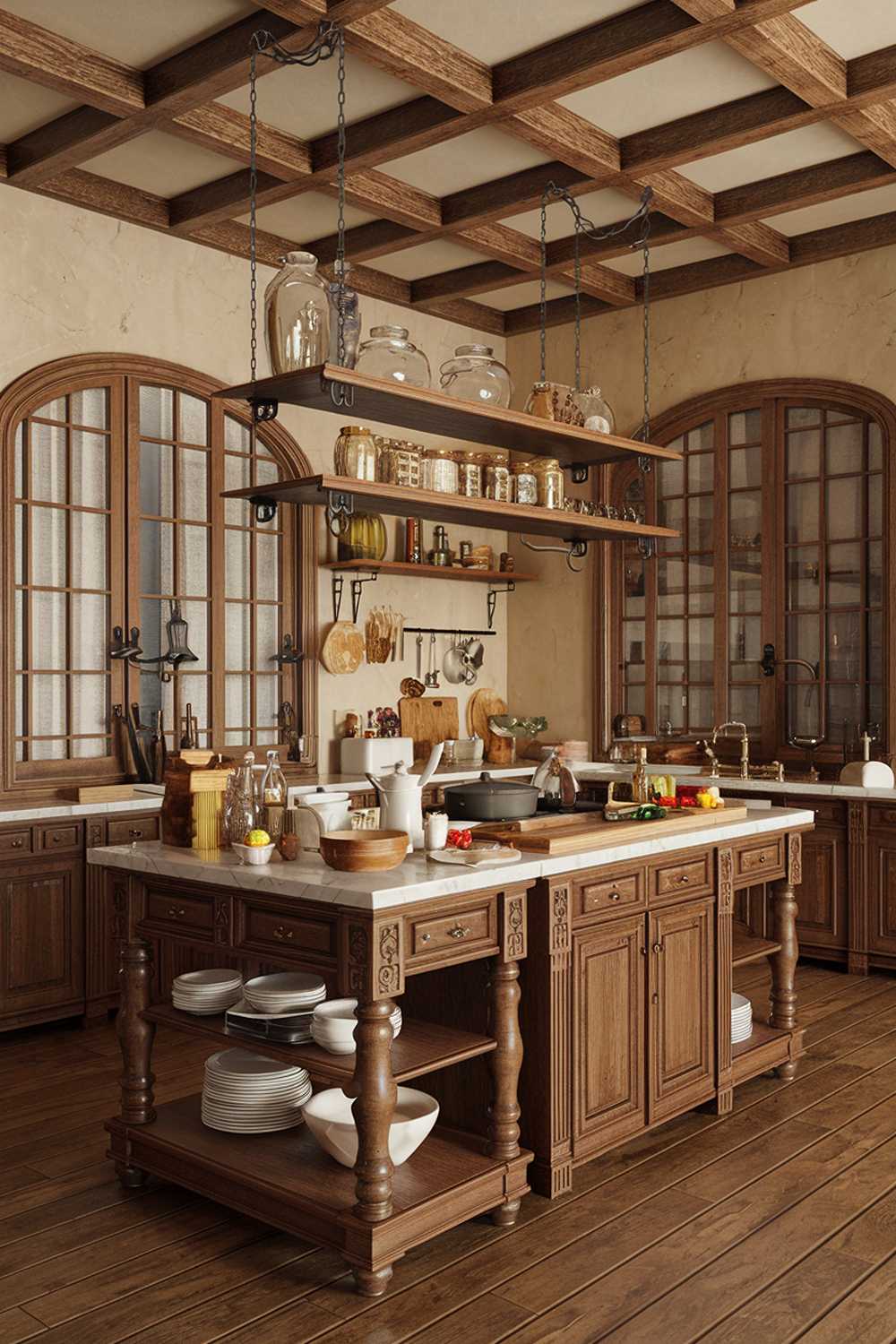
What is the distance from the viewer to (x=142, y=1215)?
3363 mm

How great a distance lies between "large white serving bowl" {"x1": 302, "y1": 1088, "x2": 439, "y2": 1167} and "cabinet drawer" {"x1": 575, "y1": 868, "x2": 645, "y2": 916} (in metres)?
0.70

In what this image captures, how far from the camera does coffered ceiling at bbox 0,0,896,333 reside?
441 centimetres

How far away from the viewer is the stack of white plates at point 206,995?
3523 mm

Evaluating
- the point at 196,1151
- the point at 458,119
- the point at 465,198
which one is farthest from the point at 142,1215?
the point at 465,198

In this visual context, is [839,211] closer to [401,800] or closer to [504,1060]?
[401,800]

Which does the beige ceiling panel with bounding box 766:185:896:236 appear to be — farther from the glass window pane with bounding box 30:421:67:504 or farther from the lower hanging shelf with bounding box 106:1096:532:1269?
the lower hanging shelf with bounding box 106:1096:532:1269

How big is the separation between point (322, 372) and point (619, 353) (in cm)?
437

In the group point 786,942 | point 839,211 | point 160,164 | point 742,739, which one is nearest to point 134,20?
point 160,164

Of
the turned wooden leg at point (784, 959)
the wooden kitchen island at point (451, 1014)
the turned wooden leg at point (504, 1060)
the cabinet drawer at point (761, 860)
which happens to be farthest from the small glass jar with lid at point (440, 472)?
the turned wooden leg at point (784, 959)

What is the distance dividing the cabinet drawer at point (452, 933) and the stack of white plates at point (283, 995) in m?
0.44

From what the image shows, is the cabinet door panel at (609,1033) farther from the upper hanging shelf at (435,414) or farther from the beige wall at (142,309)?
the beige wall at (142,309)

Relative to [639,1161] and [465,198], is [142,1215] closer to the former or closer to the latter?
[639,1161]

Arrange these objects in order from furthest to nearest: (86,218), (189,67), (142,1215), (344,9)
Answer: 1. (86,218)
2. (189,67)
3. (344,9)
4. (142,1215)

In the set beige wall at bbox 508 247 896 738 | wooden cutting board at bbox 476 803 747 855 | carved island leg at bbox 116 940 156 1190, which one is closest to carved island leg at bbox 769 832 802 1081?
wooden cutting board at bbox 476 803 747 855
